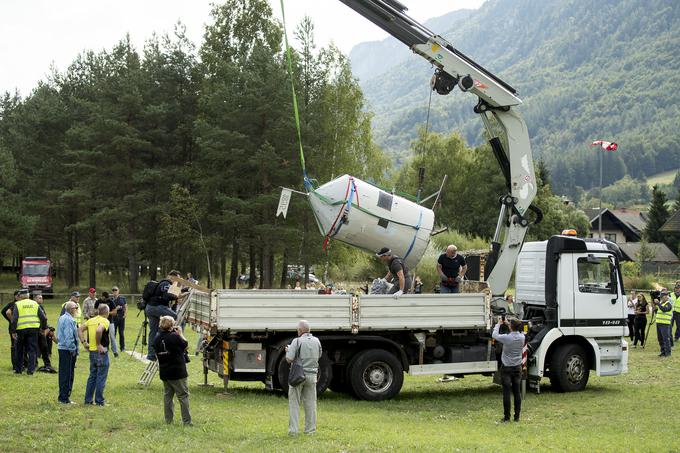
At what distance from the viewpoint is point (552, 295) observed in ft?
56.9

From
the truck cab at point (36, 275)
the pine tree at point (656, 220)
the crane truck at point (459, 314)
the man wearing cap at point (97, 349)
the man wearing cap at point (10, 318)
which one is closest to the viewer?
the man wearing cap at point (97, 349)

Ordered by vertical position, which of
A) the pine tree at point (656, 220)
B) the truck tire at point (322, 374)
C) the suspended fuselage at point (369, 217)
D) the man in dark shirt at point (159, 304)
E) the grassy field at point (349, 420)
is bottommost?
the grassy field at point (349, 420)

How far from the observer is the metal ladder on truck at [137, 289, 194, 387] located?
53.5ft

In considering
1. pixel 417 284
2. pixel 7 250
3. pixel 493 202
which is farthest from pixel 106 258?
pixel 417 284

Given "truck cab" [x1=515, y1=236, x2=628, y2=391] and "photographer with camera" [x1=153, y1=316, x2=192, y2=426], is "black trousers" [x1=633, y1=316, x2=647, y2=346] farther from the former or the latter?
"photographer with camera" [x1=153, y1=316, x2=192, y2=426]

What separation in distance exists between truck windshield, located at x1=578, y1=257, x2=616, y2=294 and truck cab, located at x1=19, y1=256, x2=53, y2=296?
42696 mm

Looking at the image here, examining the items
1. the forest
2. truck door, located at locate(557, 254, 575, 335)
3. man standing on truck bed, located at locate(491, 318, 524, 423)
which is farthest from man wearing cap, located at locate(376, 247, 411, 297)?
the forest

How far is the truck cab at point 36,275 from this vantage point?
5328 centimetres

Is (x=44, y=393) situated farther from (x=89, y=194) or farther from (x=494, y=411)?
(x=89, y=194)

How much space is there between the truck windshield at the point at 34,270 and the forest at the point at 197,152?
92.3 inches

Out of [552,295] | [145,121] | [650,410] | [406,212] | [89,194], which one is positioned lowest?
[650,410]

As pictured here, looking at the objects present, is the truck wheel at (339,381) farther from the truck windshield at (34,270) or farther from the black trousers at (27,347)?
the truck windshield at (34,270)

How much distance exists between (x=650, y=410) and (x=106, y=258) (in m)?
52.0

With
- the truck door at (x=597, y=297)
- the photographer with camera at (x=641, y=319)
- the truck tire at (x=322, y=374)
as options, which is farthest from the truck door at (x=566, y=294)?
the photographer with camera at (x=641, y=319)
